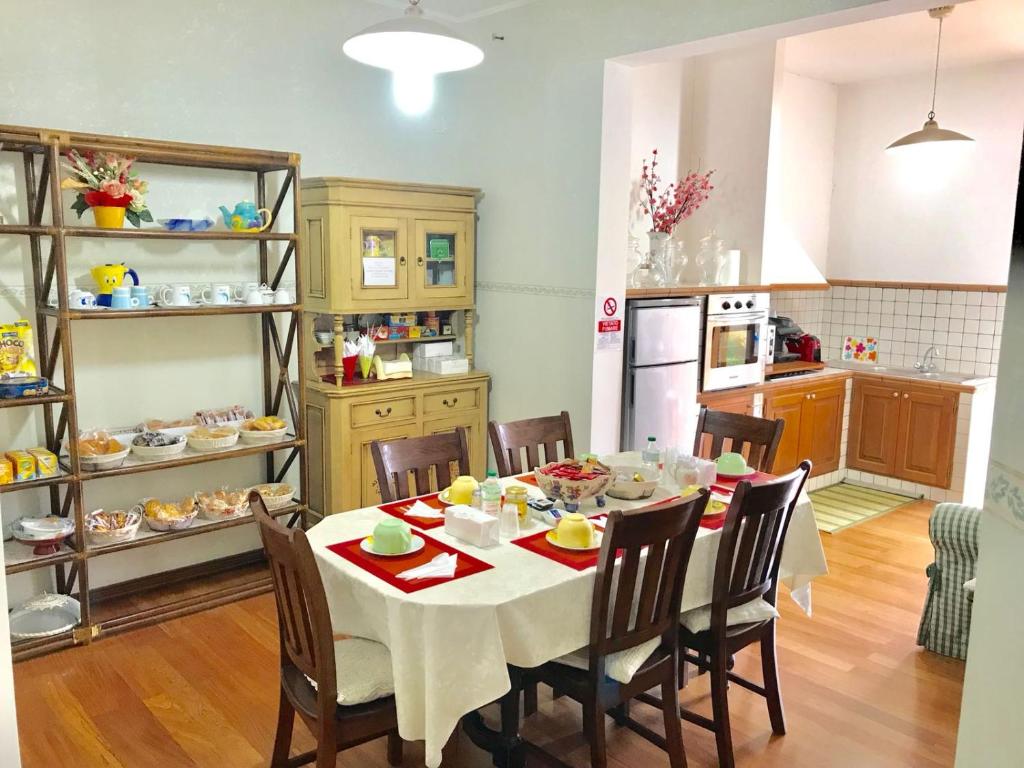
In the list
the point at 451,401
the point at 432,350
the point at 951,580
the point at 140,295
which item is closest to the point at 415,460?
the point at 140,295

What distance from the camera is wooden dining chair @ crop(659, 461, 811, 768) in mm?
2389

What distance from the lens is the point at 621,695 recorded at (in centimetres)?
221

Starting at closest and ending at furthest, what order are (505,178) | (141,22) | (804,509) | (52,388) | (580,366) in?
(804,509), (52,388), (141,22), (580,366), (505,178)

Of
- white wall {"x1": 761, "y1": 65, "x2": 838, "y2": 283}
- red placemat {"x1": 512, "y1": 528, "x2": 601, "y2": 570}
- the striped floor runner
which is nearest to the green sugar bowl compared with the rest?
red placemat {"x1": 512, "y1": 528, "x2": 601, "y2": 570}

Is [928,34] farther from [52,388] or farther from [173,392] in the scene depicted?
[52,388]

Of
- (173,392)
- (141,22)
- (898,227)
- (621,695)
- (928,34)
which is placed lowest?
(621,695)

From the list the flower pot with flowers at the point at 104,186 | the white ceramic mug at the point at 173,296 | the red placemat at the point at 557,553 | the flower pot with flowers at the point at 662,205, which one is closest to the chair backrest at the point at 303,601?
the red placemat at the point at 557,553

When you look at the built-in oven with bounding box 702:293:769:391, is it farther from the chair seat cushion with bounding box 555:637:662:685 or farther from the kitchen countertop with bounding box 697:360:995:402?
the chair seat cushion with bounding box 555:637:662:685

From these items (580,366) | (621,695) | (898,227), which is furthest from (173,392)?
(898,227)

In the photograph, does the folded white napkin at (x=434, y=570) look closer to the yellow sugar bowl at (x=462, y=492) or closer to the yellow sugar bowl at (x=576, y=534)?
the yellow sugar bowl at (x=576, y=534)

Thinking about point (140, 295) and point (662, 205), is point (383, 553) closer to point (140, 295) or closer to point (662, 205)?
point (140, 295)

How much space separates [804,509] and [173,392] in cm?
277

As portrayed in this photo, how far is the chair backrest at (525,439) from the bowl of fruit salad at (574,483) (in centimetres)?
41

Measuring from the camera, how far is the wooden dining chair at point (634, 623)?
6.86 feet
